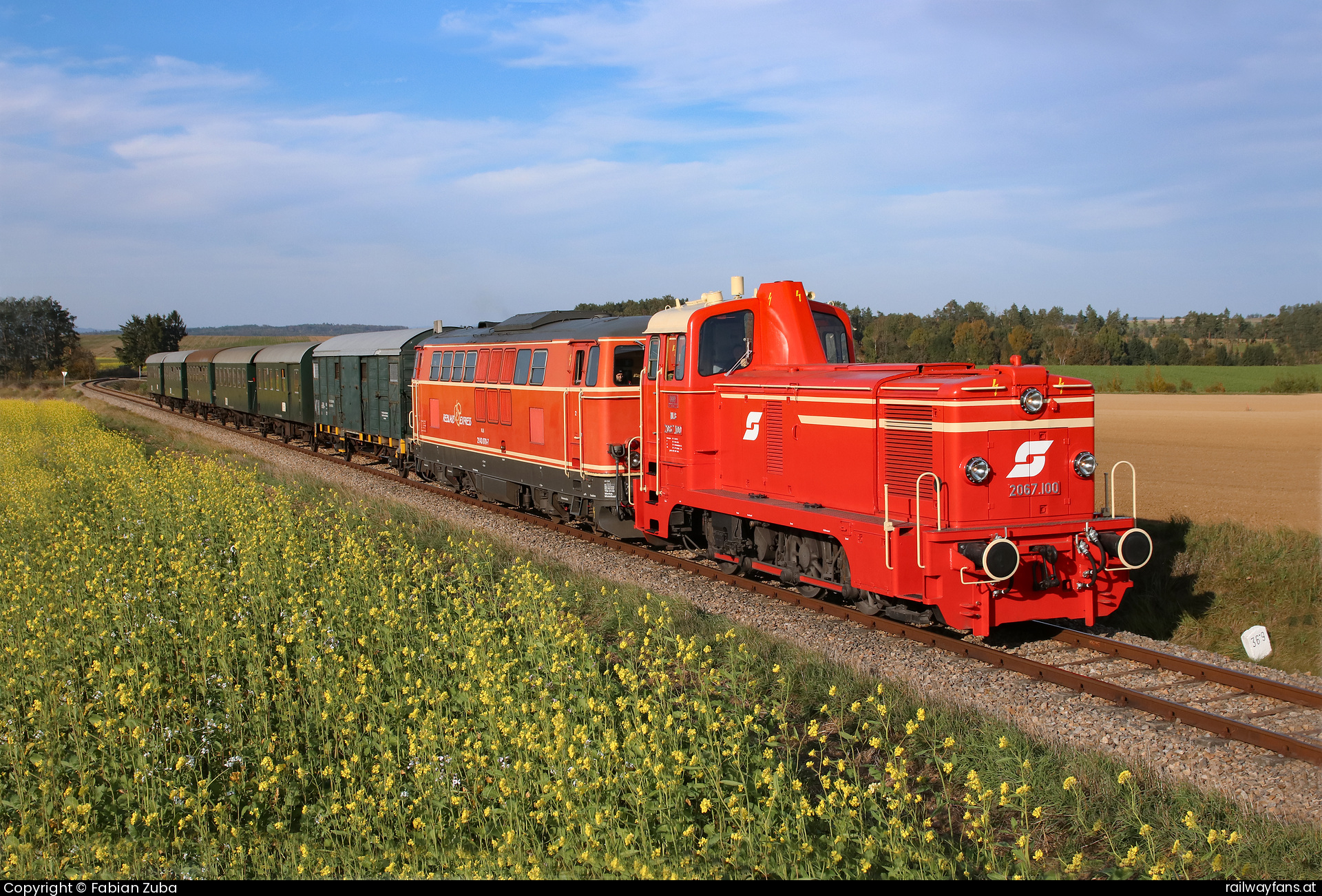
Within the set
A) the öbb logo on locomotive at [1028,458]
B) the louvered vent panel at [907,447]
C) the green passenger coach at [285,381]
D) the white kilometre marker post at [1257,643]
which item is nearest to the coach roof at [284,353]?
the green passenger coach at [285,381]

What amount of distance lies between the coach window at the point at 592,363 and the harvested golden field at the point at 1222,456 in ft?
32.9

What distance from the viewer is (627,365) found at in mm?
14289

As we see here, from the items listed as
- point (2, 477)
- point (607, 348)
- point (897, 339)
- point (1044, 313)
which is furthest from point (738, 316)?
point (1044, 313)

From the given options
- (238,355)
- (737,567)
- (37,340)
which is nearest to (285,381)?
(238,355)

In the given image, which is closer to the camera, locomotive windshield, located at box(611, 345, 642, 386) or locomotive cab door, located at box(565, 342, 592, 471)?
locomotive windshield, located at box(611, 345, 642, 386)

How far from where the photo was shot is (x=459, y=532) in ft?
47.8

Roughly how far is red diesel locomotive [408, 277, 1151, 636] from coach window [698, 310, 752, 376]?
21 mm

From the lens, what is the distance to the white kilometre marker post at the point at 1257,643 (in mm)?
9469

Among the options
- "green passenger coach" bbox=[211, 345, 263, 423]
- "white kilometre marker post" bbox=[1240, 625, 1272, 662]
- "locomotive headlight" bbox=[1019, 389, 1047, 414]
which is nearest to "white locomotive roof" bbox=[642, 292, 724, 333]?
"locomotive headlight" bbox=[1019, 389, 1047, 414]

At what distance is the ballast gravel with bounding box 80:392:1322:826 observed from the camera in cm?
580

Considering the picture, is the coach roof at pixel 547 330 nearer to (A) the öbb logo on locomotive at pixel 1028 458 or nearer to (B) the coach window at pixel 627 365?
(B) the coach window at pixel 627 365

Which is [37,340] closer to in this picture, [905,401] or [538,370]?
[538,370]

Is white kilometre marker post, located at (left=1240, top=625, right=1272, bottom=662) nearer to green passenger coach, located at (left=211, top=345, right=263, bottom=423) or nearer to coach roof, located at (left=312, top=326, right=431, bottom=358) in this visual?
coach roof, located at (left=312, top=326, right=431, bottom=358)

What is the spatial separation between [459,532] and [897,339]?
174ft
